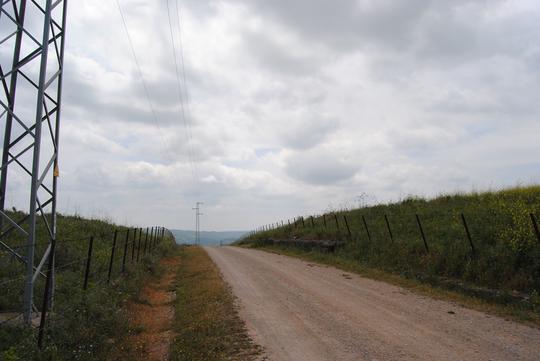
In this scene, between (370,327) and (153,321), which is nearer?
(370,327)

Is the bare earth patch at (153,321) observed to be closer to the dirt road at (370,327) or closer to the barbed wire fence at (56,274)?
the barbed wire fence at (56,274)

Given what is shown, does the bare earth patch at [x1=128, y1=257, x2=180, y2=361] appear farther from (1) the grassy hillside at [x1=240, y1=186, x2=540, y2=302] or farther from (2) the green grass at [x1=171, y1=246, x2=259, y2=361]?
(1) the grassy hillside at [x1=240, y1=186, x2=540, y2=302]

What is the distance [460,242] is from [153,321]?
10.8 metres

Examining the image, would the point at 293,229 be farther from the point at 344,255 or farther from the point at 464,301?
the point at 464,301

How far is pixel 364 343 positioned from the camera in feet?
24.3

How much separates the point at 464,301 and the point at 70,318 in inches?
380

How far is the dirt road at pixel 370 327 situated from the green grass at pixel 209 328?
35 centimetres

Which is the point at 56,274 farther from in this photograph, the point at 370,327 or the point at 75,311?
the point at 370,327

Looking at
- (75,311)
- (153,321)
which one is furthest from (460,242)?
(75,311)

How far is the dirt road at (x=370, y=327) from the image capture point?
6922mm

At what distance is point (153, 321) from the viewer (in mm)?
10320

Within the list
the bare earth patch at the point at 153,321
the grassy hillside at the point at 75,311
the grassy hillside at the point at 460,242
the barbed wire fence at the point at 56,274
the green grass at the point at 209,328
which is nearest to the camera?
the grassy hillside at the point at 75,311

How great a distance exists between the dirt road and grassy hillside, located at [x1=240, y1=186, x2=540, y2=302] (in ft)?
7.43

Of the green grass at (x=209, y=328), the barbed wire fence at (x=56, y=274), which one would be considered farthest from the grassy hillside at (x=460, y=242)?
the barbed wire fence at (x=56, y=274)
